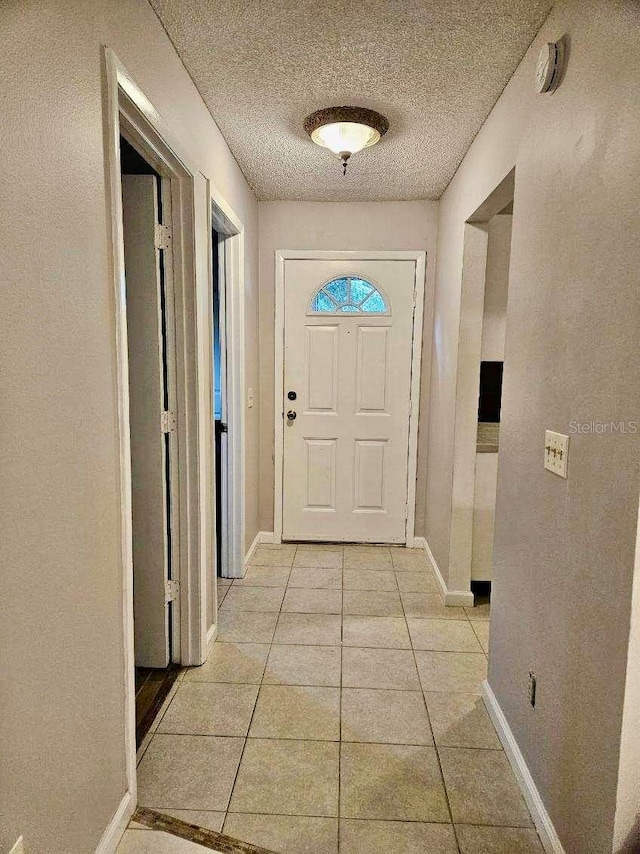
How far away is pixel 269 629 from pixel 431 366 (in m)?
2.01

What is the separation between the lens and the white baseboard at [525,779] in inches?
55.1

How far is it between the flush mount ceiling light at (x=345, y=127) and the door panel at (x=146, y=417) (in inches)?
32.4

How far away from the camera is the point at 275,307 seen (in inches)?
142

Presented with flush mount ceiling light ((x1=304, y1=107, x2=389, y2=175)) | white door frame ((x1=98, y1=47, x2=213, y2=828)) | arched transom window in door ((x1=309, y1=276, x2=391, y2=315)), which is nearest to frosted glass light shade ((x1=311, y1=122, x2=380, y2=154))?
flush mount ceiling light ((x1=304, y1=107, x2=389, y2=175))

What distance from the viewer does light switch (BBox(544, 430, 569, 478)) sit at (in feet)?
4.54

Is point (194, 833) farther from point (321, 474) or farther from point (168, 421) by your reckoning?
point (321, 474)

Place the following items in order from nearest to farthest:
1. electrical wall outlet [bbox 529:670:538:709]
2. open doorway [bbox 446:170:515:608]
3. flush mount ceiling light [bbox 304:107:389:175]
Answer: electrical wall outlet [bbox 529:670:538:709]
flush mount ceiling light [bbox 304:107:389:175]
open doorway [bbox 446:170:515:608]

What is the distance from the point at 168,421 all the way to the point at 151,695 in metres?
1.09

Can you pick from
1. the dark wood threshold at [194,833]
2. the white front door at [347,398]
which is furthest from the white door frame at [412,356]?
the dark wood threshold at [194,833]

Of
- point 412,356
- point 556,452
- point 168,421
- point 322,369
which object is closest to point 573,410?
point 556,452

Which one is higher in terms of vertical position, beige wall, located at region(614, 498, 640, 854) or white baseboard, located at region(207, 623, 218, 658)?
beige wall, located at region(614, 498, 640, 854)

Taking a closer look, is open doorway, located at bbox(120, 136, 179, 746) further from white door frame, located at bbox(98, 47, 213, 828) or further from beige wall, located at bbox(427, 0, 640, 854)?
beige wall, located at bbox(427, 0, 640, 854)

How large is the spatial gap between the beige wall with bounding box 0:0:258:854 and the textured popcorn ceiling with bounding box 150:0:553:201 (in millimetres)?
407

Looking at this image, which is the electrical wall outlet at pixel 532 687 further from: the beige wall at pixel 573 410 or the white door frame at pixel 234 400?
the white door frame at pixel 234 400
